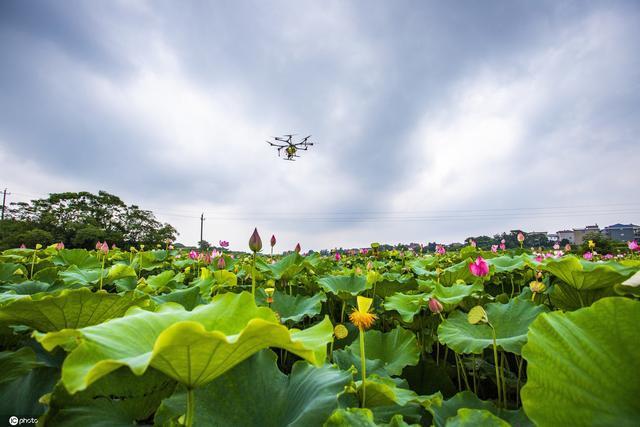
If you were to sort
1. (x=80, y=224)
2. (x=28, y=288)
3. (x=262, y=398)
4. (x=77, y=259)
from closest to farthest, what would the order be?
(x=262, y=398) → (x=28, y=288) → (x=77, y=259) → (x=80, y=224)

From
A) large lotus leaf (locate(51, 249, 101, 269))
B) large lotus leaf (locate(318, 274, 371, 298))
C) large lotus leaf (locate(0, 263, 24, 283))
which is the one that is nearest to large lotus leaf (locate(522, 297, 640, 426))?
large lotus leaf (locate(318, 274, 371, 298))

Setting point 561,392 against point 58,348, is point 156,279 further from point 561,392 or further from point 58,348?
point 561,392

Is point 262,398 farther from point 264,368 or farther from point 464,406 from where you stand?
point 464,406

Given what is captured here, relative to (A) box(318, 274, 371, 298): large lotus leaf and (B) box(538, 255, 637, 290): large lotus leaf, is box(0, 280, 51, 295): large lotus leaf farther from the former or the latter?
(B) box(538, 255, 637, 290): large lotus leaf

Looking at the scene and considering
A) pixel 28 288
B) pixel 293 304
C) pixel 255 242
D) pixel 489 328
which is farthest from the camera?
pixel 293 304

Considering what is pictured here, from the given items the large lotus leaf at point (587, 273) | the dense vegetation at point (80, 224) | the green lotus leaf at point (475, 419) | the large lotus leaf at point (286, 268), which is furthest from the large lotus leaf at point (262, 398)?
the dense vegetation at point (80, 224)

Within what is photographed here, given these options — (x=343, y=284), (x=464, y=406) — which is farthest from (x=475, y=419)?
(x=343, y=284)

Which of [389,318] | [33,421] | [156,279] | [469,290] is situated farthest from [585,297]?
[156,279]
